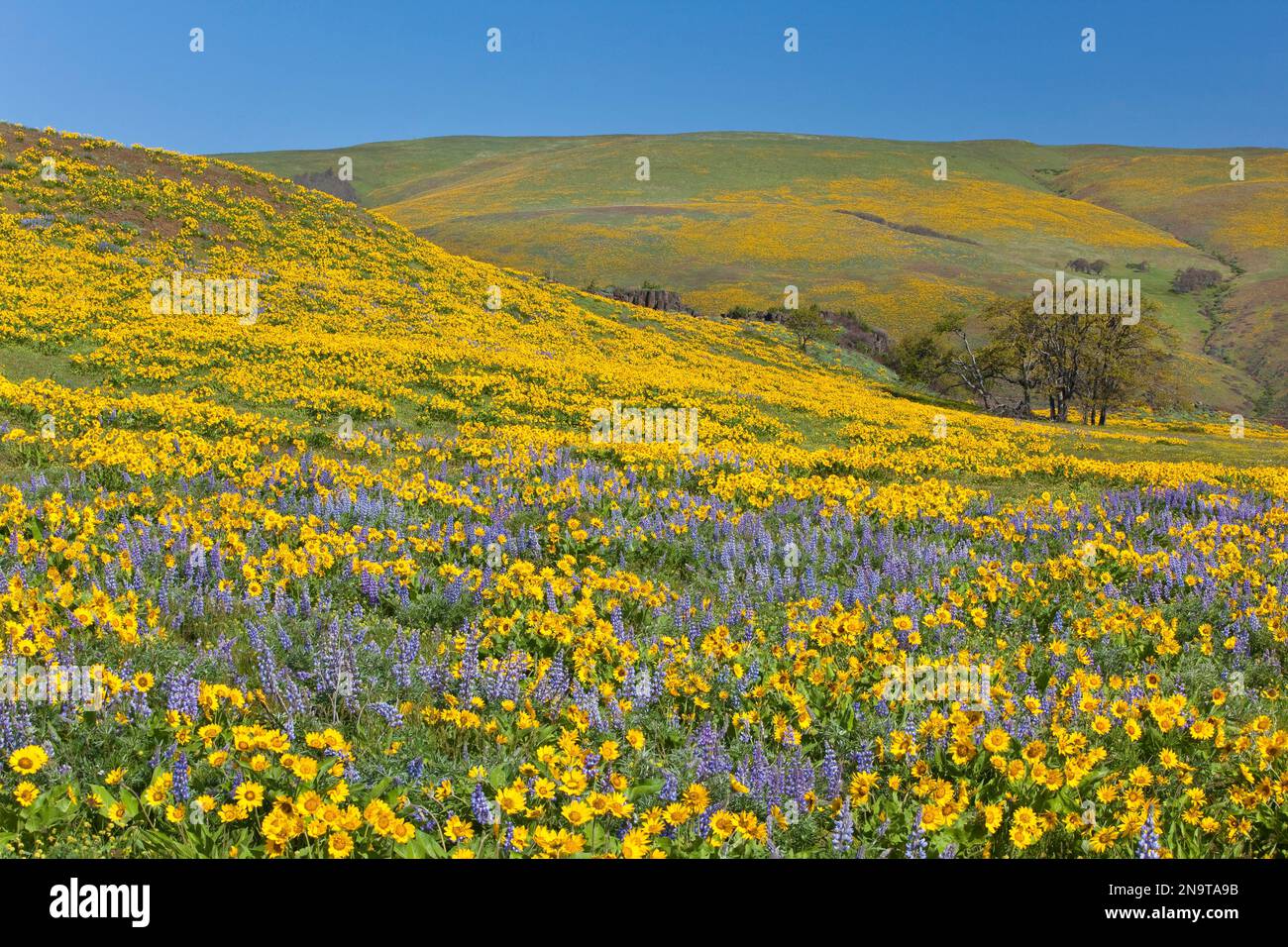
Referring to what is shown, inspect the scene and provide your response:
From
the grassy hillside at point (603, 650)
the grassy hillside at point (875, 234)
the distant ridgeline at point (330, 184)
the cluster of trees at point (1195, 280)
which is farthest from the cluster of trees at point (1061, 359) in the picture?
the distant ridgeline at point (330, 184)

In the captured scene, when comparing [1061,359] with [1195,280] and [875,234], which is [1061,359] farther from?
[1195,280]

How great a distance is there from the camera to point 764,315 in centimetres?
6688

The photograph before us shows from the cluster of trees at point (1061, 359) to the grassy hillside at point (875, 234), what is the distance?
80.4 feet

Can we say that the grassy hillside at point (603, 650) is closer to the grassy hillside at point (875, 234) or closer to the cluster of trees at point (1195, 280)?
the grassy hillside at point (875, 234)

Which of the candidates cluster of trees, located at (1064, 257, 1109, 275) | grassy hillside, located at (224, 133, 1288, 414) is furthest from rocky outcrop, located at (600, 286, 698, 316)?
cluster of trees, located at (1064, 257, 1109, 275)

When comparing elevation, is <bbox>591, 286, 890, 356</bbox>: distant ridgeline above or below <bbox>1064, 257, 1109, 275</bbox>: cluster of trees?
below

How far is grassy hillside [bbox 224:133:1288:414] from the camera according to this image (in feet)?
304

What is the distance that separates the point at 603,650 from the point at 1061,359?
53554 mm

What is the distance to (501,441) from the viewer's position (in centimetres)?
1411

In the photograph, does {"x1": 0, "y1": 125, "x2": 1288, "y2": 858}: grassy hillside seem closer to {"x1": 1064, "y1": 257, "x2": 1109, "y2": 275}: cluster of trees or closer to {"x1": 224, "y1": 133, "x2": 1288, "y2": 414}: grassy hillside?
{"x1": 224, "y1": 133, "x2": 1288, "y2": 414}: grassy hillside

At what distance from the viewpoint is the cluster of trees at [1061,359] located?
49469mm

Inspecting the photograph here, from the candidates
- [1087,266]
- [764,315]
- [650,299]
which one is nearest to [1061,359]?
[764,315]

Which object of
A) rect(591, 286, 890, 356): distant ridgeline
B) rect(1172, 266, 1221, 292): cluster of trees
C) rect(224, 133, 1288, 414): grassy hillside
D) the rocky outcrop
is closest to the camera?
the rocky outcrop

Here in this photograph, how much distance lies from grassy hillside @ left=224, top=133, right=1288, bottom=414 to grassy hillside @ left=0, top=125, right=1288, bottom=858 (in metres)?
73.0
